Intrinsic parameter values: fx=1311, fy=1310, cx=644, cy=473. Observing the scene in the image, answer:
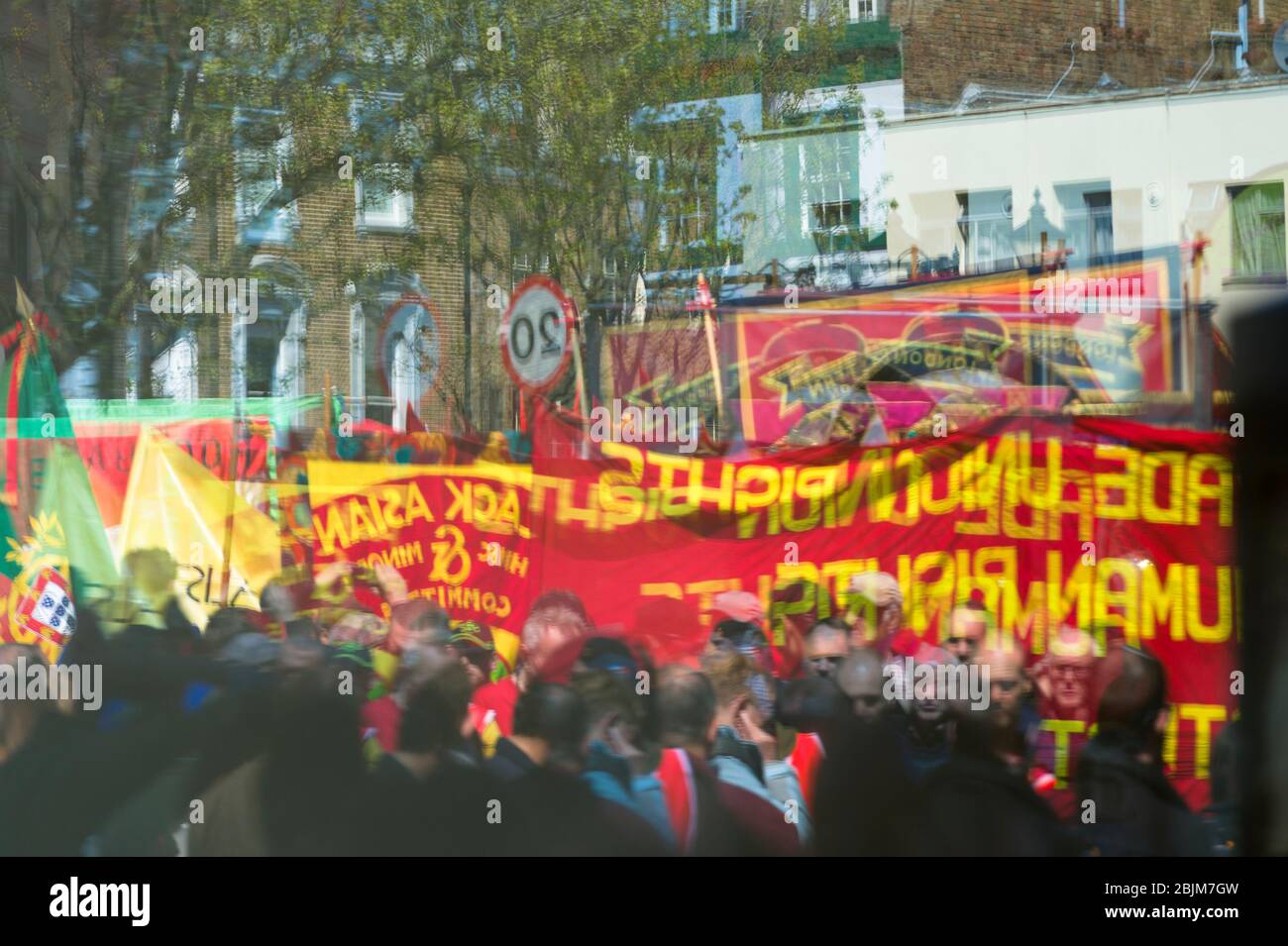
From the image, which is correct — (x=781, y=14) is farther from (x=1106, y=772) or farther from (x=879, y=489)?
(x=1106, y=772)

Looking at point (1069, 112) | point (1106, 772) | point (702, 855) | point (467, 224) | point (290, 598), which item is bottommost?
point (702, 855)

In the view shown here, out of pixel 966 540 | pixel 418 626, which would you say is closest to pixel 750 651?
pixel 966 540

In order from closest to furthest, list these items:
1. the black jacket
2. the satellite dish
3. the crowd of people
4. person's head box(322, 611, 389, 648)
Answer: the black jacket, the crowd of people, person's head box(322, 611, 389, 648), the satellite dish

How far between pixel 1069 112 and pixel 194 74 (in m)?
3.96

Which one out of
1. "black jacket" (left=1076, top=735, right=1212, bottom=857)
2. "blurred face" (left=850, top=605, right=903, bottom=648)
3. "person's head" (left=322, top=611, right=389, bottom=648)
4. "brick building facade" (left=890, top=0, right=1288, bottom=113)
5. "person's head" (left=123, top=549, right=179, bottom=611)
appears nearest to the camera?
"black jacket" (left=1076, top=735, right=1212, bottom=857)

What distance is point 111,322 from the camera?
5.77m

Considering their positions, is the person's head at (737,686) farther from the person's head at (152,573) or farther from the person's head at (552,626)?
the person's head at (152,573)

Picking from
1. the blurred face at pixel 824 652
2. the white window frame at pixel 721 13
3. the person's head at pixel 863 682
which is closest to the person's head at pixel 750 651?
the blurred face at pixel 824 652

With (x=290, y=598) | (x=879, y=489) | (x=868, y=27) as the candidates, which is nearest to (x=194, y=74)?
(x=290, y=598)

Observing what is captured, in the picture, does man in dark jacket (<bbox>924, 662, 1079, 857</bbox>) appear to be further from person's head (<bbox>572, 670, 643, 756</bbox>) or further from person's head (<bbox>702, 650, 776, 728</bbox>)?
person's head (<bbox>572, 670, 643, 756</bbox>)

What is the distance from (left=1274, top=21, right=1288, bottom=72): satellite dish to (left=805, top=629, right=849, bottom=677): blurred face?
125 inches

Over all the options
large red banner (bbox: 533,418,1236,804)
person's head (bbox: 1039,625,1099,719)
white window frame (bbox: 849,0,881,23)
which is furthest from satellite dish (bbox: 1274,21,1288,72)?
person's head (bbox: 1039,625,1099,719)

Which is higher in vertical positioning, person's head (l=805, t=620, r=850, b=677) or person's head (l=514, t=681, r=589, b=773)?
person's head (l=805, t=620, r=850, b=677)

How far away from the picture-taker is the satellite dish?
223 inches
